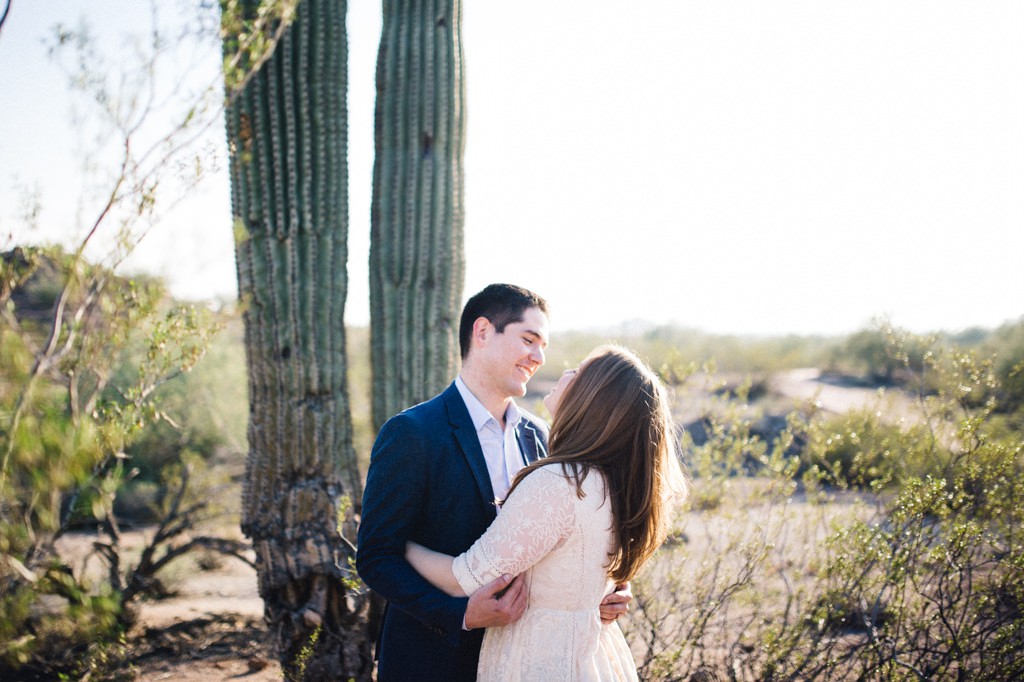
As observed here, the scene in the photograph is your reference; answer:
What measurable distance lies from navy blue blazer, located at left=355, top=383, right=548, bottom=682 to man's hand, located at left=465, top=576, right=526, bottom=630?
0.13 metres

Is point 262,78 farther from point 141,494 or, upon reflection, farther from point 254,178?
point 141,494

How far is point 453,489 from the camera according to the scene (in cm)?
216

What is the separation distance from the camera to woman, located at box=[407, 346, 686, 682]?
6.05ft

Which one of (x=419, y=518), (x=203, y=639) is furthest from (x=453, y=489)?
(x=203, y=639)

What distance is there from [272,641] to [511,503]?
277 centimetres

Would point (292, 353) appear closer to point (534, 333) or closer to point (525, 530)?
point (534, 333)

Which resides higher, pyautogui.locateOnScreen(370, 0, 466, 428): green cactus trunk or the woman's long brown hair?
pyautogui.locateOnScreen(370, 0, 466, 428): green cactus trunk

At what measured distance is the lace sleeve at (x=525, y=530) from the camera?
5.98 ft

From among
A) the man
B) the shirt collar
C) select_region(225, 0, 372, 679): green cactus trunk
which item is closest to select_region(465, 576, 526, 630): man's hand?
the man

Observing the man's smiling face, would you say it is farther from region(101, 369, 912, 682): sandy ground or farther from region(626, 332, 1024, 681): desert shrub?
region(101, 369, 912, 682): sandy ground

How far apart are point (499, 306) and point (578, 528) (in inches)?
35.2

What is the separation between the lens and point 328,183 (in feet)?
12.6

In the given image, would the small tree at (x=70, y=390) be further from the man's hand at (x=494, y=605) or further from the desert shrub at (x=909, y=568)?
the desert shrub at (x=909, y=568)

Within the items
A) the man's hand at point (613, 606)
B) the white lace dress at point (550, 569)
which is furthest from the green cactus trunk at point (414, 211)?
the white lace dress at point (550, 569)
